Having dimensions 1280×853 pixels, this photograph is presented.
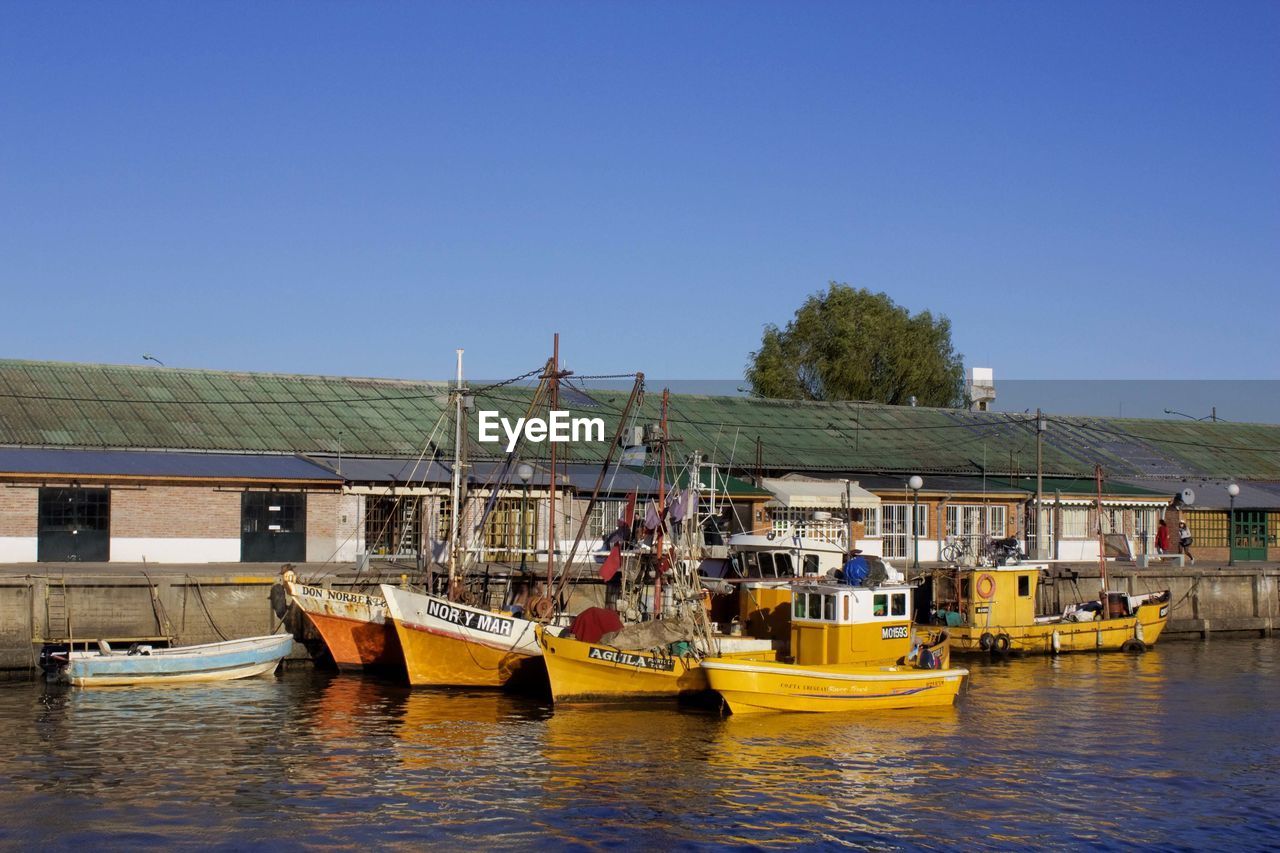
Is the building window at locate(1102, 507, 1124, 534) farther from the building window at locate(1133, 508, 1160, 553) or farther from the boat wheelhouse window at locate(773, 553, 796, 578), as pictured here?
the boat wheelhouse window at locate(773, 553, 796, 578)

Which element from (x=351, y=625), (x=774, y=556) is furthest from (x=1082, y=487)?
(x=351, y=625)

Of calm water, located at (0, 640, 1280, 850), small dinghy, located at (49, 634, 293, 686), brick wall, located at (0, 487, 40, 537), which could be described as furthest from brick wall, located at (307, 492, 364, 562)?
calm water, located at (0, 640, 1280, 850)

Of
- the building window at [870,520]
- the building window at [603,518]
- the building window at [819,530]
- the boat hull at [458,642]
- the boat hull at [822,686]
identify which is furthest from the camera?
the building window at [870,520]

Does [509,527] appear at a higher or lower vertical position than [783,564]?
higher

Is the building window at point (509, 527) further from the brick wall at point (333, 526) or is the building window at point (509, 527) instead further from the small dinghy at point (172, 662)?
the small dinghy at point (172, 662)

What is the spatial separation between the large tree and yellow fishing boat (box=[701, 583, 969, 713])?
47823mm

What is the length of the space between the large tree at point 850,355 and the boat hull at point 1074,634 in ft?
122

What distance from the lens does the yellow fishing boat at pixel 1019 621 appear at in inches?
1647

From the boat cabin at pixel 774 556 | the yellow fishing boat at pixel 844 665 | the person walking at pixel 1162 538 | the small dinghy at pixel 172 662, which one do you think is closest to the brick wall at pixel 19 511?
the small dinghy at pixel 172 662

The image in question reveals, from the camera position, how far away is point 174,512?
4250 centimetres

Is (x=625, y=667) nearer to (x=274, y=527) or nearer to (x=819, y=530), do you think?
(x=819, y=530)

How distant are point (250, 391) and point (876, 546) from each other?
2403cm

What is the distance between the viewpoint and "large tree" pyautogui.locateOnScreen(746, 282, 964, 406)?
8144cm

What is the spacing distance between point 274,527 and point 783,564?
16458 mm
